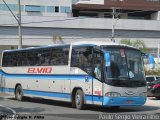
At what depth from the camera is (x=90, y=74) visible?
21.7 metres

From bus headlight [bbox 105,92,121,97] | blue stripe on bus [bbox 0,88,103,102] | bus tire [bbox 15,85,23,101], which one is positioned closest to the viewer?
bus headlight [bbox 105,92,121,97]

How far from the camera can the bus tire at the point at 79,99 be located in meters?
22.1

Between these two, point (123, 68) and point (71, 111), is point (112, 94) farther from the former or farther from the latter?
point (71, 111)

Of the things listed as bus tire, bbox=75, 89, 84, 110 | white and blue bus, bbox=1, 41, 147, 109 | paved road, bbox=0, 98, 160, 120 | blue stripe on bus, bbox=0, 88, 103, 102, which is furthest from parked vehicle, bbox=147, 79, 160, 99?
bus tire, bbox=75, 89, 84, 110

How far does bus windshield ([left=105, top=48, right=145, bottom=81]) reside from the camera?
20938 millimetres

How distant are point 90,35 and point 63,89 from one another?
72.3m

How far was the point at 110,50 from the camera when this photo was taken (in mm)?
21391

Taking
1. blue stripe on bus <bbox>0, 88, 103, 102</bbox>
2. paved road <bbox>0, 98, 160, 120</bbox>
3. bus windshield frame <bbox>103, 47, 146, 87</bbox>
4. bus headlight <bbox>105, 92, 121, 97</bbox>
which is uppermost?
bus windshield frame <bbox>103, 47, 146, 87</bbox>

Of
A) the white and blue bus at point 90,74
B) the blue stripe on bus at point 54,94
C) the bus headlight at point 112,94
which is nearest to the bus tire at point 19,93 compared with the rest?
the blue stripe on bus at point 54,94

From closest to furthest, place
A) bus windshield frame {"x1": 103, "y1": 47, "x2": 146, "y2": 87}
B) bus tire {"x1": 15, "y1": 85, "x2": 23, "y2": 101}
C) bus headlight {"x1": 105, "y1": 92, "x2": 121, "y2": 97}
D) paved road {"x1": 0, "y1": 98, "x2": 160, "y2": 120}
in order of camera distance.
Answer: paved road {"x1": 0, "y1": 98, "x2": 160, "y2": 120} < bus headlight {"x1": 105, "y1": 92, "x2": 121, "y2": 97} < bus windshield frame {"x1": 103, "y1": 47, "x2": 146, "y2": 87} < bus tire {"x1": 15, "y1": 85, "x2": 23, "y2": 101}

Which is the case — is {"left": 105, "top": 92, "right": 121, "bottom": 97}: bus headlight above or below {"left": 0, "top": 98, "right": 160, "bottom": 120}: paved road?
above

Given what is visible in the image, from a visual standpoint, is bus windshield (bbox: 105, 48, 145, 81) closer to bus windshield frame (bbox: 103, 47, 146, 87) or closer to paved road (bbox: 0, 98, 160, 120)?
bus windshield frame (bbox: 103, 47, 146, 87)

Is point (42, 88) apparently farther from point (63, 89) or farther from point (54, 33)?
point (54, 33)

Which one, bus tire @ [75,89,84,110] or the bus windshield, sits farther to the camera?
bus tire @ [75,89,84,110]
